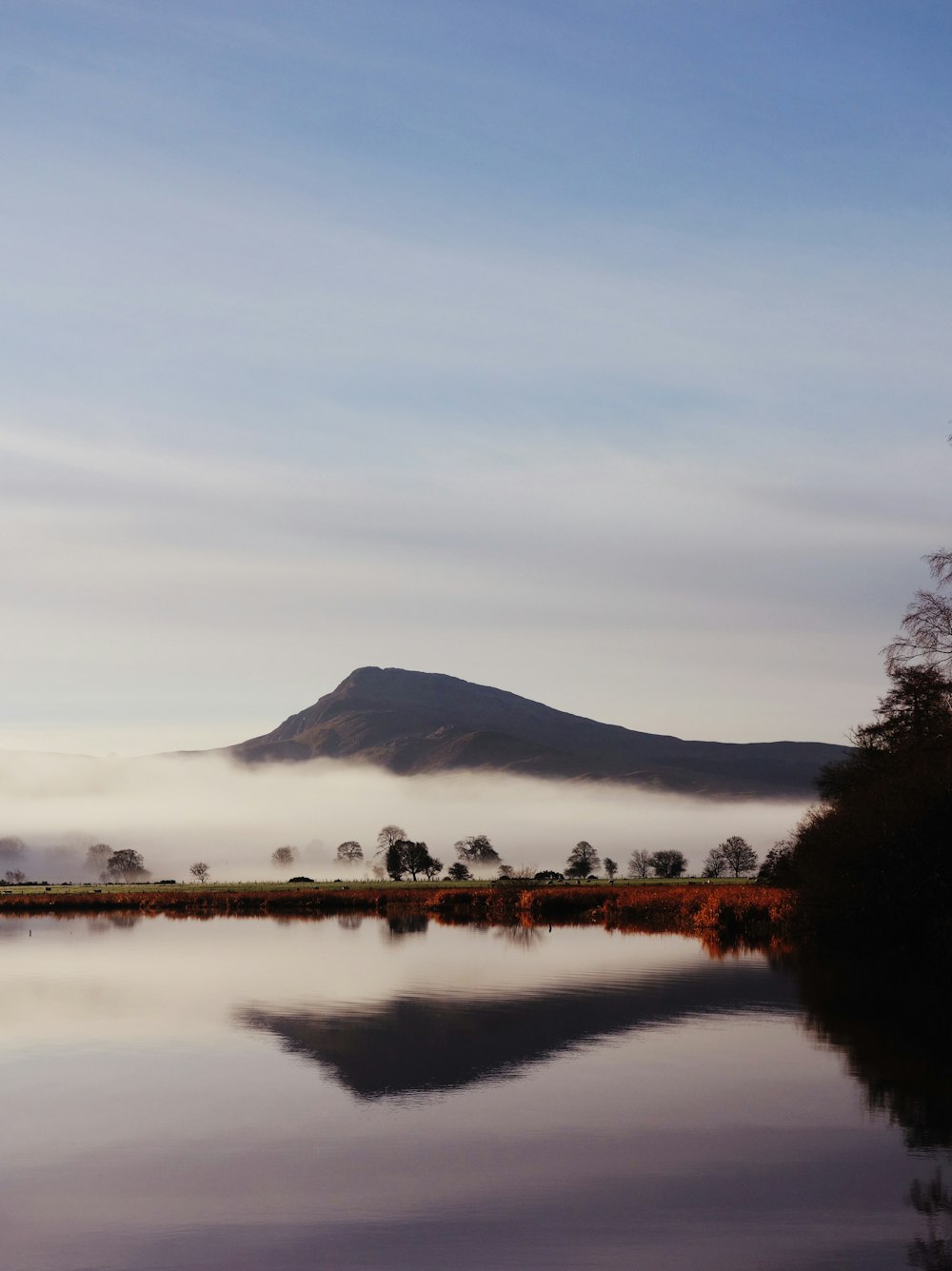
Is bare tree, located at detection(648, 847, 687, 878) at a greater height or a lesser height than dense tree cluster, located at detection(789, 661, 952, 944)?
lesser

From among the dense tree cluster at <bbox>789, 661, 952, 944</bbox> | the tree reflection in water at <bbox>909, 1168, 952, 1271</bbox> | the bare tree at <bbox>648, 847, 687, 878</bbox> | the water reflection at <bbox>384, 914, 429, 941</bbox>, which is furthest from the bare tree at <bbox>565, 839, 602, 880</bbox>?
the tree reflection in water at <bbox>909, 1168, 952, 1271</bbox>

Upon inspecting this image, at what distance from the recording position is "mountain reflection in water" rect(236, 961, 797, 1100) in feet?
77.5

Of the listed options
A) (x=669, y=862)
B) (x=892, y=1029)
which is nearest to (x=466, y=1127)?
(x=892, y=1029)

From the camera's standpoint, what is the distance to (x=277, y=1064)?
24.5 metres

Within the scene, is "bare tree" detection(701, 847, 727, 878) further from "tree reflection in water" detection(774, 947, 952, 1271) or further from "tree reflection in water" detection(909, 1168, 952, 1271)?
"tree reflection in water" detection(909, 1168, 952, 1271)

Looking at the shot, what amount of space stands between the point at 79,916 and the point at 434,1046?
6097 centimetres

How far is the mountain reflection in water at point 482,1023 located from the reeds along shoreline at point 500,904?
23.7 metres

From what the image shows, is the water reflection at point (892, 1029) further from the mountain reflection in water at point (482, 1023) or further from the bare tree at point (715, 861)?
the bare tree at point (715, 861)

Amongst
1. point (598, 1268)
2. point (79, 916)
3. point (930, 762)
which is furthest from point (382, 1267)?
point (79, 916)

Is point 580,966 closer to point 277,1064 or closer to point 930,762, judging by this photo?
point 930,762

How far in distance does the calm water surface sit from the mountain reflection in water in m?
0.13

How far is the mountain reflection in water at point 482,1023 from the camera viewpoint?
77.5ft

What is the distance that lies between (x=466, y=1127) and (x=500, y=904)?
70.9 metres

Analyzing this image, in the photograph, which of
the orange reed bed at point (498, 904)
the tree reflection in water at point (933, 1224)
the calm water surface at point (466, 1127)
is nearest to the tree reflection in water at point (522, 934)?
the orange reed bed at point (498, 904)
